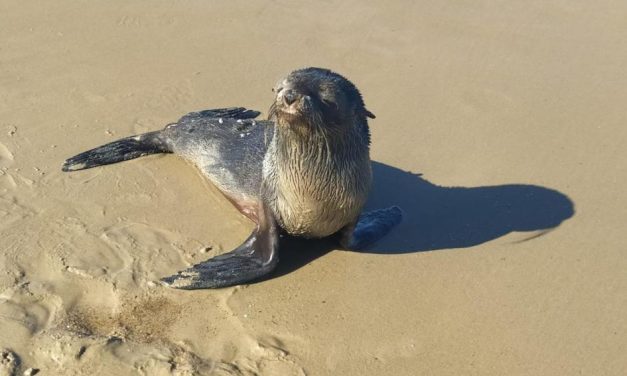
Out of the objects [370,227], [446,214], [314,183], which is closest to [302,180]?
[314,183]

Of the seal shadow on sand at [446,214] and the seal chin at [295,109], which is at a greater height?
the seal chin at [295,109]

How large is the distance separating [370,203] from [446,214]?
550mm

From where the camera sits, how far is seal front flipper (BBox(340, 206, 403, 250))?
5.12 metres

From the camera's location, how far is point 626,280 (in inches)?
193

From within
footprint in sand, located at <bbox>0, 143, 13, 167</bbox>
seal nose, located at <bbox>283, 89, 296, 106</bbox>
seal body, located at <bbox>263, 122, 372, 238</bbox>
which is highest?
seal nose, located at <bbox>283, 89, 296, 106</bbox>

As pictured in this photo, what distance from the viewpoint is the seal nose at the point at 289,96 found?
4.38 metres

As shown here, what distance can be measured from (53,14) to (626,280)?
20.2 ft

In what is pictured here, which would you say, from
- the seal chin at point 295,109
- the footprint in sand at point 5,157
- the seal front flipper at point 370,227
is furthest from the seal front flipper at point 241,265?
the footprint in sand at point 5,157

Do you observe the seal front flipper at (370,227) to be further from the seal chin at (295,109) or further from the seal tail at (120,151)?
the seal tail at (120,151)

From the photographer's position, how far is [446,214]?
5562mm

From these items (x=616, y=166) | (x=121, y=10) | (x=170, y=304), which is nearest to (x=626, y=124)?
(x=616, y=166)

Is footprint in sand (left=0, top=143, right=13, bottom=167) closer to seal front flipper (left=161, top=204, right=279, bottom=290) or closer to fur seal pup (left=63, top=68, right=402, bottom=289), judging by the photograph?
Result: fur seal pup (left=63, top=68, right=402, bottom=289)

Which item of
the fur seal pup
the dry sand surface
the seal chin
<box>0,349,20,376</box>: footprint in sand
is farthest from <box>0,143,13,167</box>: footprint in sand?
the seal chin

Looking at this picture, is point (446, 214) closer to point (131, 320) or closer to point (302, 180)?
point (302, 180)
